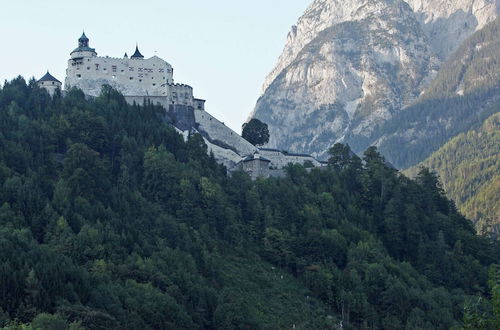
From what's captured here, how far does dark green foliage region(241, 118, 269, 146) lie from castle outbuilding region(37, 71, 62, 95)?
2734 centimetres

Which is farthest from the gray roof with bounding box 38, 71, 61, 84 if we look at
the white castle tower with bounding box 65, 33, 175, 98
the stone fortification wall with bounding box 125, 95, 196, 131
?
the stone fortification wall with bounding box 125, 95, 196, 131

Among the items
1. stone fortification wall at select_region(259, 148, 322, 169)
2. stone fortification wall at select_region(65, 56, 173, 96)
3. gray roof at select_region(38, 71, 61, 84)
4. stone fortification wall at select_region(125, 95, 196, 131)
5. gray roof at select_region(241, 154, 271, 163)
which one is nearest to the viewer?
gray roof at select_region(241, 154, 271, 163)

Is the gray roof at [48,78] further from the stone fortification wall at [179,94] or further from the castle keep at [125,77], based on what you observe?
the stone fortification wall at [179,94]

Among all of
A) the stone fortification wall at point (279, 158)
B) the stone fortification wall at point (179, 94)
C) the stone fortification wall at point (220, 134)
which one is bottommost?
the stone fortification wall at point (279, 158)

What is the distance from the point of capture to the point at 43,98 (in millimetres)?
118938

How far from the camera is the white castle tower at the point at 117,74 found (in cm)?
12812

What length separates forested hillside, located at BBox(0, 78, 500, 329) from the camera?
8125 cm

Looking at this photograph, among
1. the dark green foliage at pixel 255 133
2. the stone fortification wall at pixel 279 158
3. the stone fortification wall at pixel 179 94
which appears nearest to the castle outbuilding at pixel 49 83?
the stone fortification wall at pixel 179 94

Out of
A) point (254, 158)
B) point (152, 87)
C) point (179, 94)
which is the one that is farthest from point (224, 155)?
point (152, 87)

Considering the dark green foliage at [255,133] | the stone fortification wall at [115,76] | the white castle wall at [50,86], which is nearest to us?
the white castle wall at [50,86]

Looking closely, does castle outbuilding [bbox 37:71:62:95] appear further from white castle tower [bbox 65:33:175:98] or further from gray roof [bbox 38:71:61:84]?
white castle tower [bbox 65:33:175:98]

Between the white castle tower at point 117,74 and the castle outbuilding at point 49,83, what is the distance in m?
2.56

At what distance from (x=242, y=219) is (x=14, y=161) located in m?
24.8

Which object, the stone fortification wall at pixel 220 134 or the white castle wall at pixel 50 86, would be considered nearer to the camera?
the white castle wall at pixel 50 86
